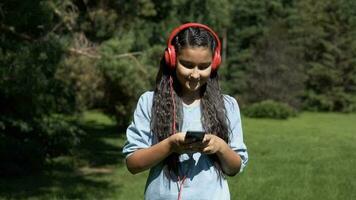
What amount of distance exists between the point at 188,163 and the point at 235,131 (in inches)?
9.3

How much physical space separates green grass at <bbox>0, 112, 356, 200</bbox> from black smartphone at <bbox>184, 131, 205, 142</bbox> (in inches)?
288

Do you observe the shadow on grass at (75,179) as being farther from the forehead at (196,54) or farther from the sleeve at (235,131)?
the forehead at (196,54)

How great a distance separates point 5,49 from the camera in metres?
9.20

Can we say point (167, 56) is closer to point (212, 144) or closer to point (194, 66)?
point (194, 66)

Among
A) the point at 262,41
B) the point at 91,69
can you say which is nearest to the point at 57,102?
the point at 91,69

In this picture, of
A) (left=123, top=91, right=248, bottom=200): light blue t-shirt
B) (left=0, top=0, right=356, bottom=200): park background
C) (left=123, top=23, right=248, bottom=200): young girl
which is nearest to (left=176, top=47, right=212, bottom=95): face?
(left=123, top=23, right=248, bottom=200): young girl

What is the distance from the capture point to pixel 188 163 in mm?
2504

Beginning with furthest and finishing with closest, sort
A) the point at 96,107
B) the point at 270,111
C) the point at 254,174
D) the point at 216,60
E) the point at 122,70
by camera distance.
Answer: the point at 270,111, the point at 96,107, the point at 122,70, the point at 254,174, the point at 216,60

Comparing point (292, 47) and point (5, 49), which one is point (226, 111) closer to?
point (5, 49)

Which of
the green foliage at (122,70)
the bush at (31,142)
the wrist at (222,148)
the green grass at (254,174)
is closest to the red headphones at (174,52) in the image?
the wrist at (222,148)

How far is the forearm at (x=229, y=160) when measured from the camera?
241 cm

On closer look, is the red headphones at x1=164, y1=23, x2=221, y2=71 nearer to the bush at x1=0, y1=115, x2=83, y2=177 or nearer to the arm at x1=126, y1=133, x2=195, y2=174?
the arm at x1=126, y1=133, x2=195, y2=174

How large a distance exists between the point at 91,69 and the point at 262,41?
80.3 feet

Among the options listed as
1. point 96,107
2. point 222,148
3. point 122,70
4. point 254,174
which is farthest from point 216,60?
point 96,107
